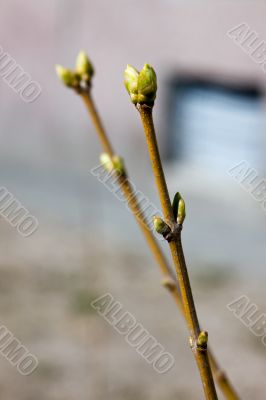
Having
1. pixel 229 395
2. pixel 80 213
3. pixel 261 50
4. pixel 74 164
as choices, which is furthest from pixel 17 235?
pixel 229 395

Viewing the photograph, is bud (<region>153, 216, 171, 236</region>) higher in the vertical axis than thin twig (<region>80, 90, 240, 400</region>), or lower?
lower

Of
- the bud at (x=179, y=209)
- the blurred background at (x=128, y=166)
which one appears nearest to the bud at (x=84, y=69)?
the bud at (x=179, y=209)

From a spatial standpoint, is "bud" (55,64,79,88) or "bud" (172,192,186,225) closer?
"bud" (172,192,186,225)

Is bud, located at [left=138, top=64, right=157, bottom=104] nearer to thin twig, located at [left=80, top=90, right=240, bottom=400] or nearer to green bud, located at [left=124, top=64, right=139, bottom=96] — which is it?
green bud, located at [left=124, top=64, right=139, bottom=96]

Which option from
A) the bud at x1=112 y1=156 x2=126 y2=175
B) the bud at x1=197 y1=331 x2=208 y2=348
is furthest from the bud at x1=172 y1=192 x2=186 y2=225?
the bud at x1=112 y1=156 x2=126 y2=175

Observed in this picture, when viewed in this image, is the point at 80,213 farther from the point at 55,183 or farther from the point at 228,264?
the point at 228,264

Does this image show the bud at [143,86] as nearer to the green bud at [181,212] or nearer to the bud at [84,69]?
the green bud at [181,212]

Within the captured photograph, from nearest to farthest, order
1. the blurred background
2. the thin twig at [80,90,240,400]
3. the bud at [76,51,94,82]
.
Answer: the thin twig at [80,90,240,400]
the bud at [76,51,94,82]
the blurred background
